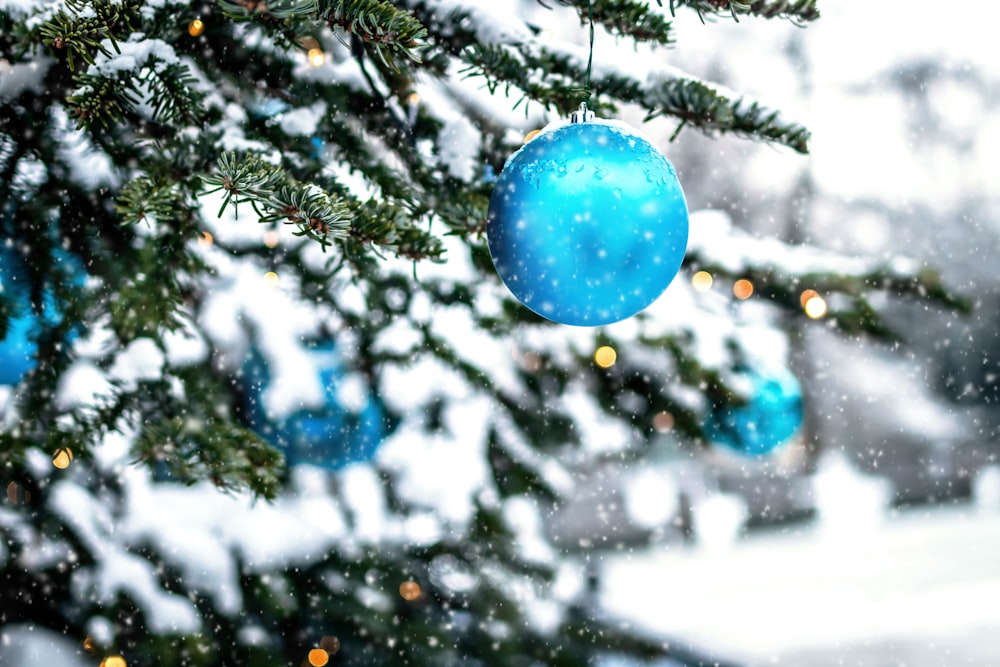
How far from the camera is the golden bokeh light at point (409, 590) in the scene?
146 cm

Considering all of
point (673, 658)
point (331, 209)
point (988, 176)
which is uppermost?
point (988, 176)

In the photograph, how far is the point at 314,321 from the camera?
1.36 m

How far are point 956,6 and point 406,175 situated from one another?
604cm

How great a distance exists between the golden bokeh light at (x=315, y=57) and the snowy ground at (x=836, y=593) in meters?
3.34

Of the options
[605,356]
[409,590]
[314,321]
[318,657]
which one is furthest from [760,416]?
[318,657]

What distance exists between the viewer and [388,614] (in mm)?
1434

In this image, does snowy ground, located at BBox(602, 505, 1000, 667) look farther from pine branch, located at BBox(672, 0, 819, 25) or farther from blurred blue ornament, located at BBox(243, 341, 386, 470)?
pine branch, located at BBox(672, 0, 819, 25)

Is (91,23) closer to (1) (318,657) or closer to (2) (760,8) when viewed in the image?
(2) (760,8)

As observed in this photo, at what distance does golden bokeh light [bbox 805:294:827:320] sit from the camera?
127 centimetres

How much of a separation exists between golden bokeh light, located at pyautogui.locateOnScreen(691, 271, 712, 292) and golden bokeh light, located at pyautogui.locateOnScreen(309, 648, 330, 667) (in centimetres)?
102

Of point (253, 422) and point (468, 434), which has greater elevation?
point (468, 434)

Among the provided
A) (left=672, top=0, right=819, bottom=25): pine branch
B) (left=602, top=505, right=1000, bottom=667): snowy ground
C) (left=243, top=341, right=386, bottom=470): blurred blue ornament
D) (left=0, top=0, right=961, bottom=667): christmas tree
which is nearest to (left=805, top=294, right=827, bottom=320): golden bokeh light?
(left=0, top=0, right=961, bottom=667): christmas tree

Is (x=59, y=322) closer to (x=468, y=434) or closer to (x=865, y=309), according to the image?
(x=468, y=434)

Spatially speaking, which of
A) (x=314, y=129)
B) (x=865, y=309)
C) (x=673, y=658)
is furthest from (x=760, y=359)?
(x=314, y=129)
